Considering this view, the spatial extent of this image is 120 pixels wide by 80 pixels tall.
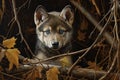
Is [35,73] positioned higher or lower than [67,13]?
lower

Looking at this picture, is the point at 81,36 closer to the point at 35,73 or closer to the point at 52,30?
the point at 52,30

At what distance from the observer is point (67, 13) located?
4.24 metres

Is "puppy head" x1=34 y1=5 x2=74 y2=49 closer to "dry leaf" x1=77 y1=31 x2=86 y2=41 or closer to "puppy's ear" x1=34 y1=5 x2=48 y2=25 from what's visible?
"puppy's ear" x1=34 y1=5 x2=48 y2=25

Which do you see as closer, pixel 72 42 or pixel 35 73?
pixel 35 73

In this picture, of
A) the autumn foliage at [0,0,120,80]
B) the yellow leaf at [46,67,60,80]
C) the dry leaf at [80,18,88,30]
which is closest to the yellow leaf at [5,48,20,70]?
the autumn foliage at [0,0,120,80]

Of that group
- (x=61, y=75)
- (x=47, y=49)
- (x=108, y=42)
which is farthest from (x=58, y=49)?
(x=61, y=75)

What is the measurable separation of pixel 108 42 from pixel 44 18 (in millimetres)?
733

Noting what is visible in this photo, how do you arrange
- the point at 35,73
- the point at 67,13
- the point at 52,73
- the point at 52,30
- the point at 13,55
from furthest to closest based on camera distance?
the point at 67,13
the point at 52,30
the point at 35,73
the point at 52,73
the point at 13,55

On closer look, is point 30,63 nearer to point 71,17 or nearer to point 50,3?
point 71,17

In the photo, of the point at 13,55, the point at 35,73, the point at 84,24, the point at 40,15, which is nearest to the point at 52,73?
the point at 35,73

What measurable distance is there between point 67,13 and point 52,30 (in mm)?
267

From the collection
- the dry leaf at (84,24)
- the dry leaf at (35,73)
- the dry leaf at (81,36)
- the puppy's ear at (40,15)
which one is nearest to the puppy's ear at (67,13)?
the puppy's ear at (40,15)

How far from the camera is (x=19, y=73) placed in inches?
132

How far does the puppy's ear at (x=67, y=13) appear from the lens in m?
4.17
